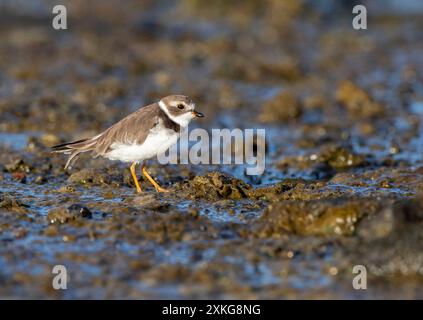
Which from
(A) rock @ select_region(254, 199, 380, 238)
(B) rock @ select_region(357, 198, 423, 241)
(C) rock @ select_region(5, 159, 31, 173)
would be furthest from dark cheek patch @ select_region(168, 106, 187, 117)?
(B) rock @ select_region(357, 198, 423, 241)

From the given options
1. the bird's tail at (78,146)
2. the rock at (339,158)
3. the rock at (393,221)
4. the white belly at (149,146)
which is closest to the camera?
the rock at (393,221)

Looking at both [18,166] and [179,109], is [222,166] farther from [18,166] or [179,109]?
[18,166]

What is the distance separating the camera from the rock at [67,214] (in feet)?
23.6

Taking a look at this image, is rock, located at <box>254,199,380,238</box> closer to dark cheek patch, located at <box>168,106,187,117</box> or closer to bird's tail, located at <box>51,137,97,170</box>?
dark cheek patch, located at <box>168,106,187,117</box>

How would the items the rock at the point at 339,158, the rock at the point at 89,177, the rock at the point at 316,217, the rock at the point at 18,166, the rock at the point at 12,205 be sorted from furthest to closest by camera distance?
the rock at the point at 339,158 < the rock at the point at 18,166 < the rock at the point at 89,177 < the rock at the point at 12,205 < the rock at the point at 316,217

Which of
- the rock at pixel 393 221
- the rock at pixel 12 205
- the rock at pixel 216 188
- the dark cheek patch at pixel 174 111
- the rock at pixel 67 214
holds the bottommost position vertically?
the rock at pixel 393 221

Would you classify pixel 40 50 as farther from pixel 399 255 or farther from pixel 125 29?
pixel 399 255

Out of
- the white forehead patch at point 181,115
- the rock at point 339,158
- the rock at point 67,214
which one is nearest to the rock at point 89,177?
the white forehead patch at point 181,115

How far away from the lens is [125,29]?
60.7 feet

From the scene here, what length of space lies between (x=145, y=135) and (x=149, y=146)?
130 mm

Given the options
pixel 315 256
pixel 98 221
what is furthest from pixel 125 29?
pixel 315 256

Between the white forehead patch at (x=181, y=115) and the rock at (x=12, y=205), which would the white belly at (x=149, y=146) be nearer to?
the white forehead patch at (x=181, y=115)

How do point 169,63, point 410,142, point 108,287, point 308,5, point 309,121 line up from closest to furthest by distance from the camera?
1. point 108,287
2. point 410,142
3. point 309,121
4. point 169,63
5. point 308,5

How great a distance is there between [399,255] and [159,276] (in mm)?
2022
